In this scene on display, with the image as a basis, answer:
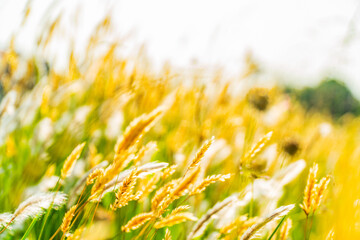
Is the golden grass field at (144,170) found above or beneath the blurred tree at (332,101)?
above

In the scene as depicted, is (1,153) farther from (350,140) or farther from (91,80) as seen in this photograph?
(350,140)

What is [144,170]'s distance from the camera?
47 centimetres

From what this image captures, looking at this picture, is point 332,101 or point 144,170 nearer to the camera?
point 144,170

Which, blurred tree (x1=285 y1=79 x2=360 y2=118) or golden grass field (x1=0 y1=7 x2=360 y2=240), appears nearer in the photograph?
golden grass field (x1=0 y1=7 x2=360 y2=240)

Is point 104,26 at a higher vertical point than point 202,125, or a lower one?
higher

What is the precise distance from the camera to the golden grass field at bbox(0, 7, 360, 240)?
463 mm

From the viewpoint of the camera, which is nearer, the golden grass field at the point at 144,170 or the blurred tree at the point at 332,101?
the golden grass field at the point at 144,170

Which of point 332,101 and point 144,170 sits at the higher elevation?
point 144,170

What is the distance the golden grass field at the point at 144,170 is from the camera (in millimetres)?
463

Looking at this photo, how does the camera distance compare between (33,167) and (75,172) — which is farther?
(75,172)

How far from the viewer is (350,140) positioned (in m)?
1.43

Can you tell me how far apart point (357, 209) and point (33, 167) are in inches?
25.5

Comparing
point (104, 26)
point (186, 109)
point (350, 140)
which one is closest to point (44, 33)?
point (104, 26)

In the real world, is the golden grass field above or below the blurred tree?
above
